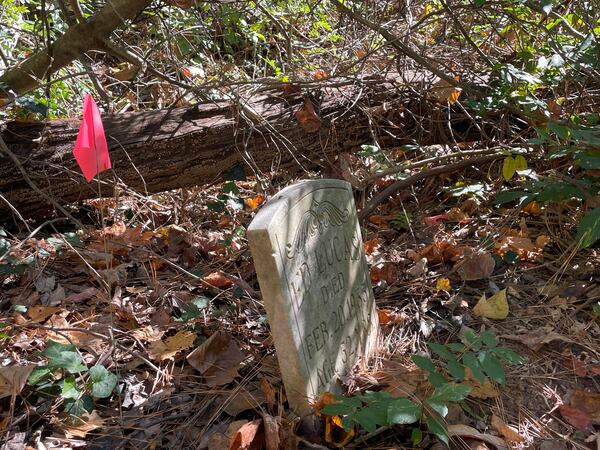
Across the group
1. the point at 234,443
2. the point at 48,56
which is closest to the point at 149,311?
the point at 234,443

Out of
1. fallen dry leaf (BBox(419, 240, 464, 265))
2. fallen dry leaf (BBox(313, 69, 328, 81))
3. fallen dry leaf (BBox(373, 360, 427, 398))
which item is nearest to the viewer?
fallen dry leaf (BBox(373, 360, 427, 398))

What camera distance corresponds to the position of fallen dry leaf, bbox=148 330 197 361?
2.35 m

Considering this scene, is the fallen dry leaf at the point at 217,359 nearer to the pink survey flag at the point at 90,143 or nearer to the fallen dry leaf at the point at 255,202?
the pink survey flag at the point at 90,143

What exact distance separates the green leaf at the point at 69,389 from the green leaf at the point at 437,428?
106 cm

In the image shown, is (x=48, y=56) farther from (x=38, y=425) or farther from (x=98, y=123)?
(x=38, y=425)

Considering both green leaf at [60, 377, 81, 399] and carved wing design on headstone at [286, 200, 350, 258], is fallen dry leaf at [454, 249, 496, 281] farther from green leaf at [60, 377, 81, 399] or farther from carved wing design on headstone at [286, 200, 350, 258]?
green leaf at [60, 377, 81, 399]

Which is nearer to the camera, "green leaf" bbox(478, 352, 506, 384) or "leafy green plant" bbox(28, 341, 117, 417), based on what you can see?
"green leaf" bbox(478, 352, 506, 384)

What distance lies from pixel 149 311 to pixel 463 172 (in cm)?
194

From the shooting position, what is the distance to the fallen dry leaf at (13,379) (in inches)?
82.0

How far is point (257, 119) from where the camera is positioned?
3.44 meters

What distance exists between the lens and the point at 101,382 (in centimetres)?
203

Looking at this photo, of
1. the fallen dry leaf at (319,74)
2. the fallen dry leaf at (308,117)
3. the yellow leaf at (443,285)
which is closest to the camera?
the yellow leaf at (443,285)

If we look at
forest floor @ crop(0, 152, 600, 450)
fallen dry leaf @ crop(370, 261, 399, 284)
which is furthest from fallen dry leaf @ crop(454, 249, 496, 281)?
fallen dry leaf @ crop(370, 261, 399, 284)

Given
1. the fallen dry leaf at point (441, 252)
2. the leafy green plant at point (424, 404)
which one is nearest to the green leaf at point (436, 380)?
the leafy green plant at point (424, 404)
